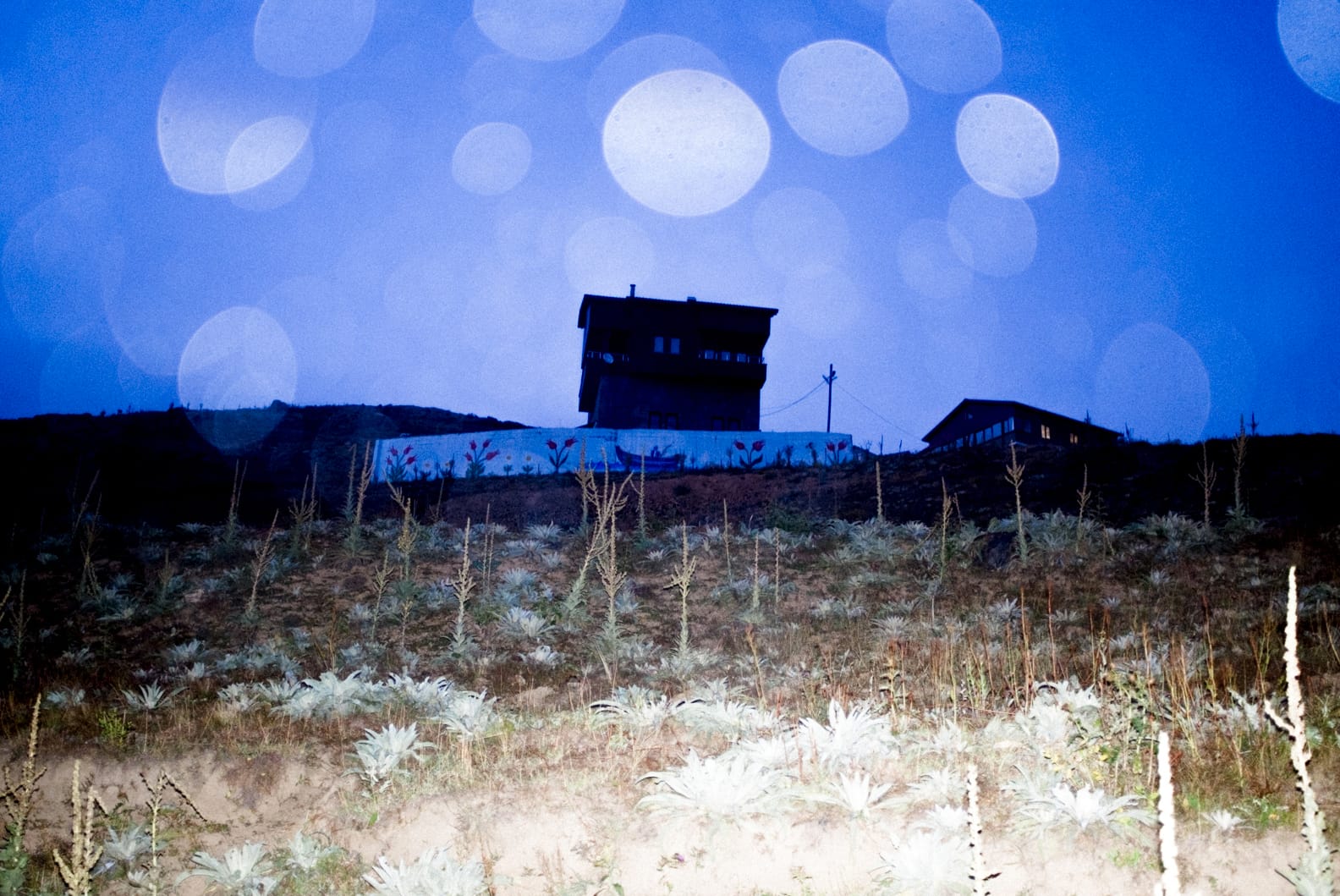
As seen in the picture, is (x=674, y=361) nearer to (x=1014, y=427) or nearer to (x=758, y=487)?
(x=758, y=487)

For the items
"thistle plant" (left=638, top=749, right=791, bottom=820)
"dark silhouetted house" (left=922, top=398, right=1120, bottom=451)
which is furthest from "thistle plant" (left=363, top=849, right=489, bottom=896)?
"dark silhouetted house" (left=922, top=398, right=1120, bottom=451)

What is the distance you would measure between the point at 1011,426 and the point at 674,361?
59.5 feet

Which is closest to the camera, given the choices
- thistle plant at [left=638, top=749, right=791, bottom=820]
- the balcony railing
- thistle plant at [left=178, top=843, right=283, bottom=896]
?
thistle plant at [left=638, top=749, right=791, bottom=820]

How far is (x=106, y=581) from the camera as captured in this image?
16.6 m

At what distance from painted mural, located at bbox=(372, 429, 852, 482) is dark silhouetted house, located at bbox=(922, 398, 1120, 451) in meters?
9.66

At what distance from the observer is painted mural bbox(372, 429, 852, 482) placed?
33594 mm

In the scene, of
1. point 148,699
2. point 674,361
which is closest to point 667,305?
point 674,361

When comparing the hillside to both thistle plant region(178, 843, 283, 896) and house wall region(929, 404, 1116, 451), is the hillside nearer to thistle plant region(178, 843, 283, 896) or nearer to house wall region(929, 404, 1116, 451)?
house wall region(929, 404, 1116, 451)

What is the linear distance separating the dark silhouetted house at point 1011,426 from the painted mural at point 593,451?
9662mm

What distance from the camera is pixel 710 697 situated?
8.31m

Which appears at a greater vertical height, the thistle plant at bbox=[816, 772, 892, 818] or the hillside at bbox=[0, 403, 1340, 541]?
the hillside at bbox=[0, 403, 1340, 541]

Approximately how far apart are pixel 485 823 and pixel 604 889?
1180 mm

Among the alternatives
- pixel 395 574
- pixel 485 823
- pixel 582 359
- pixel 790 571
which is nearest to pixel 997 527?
pixel 790 571

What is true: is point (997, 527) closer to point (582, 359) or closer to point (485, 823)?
point (485, 823)
